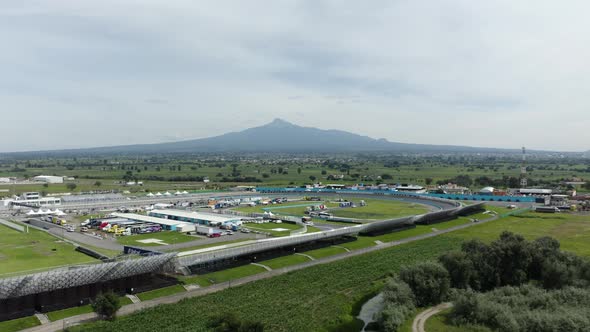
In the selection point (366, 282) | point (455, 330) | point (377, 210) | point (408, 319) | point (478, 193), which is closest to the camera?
point (455, 330)

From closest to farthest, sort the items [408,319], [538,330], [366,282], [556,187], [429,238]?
[538,330] < [408,319] < [366,282] < [429,238] < [556,187]

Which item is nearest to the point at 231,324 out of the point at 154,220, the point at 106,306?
the point at 106,306

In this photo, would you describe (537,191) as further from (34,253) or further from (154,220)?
(34,253)

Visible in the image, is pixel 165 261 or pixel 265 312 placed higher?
pixel 165 261

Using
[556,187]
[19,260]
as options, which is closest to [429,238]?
[19,260]

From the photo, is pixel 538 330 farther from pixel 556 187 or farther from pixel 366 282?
pixel 556 187

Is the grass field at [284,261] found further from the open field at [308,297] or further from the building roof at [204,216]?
the building roof at [204,216]

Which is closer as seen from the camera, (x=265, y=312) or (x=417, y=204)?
(x=265, y=312)
